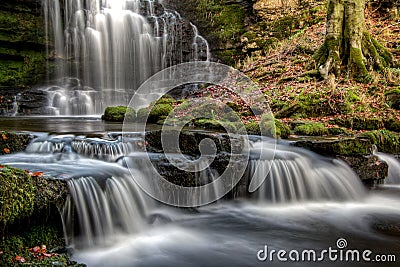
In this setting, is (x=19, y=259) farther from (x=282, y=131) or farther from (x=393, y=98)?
(x=393, y=98)

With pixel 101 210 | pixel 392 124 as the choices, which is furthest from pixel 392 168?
pixel 101 210

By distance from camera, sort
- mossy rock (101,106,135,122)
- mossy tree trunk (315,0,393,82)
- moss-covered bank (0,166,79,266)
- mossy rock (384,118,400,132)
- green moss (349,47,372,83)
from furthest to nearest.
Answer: mossy rock (101,106,135,122) < mossy tree trunk (315,0,393,82) < green moss (349,47,372,83) < mossy rock (384,118,400,132) < moss-covered bank (0,166,79,266)

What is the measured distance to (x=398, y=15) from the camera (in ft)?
45.7

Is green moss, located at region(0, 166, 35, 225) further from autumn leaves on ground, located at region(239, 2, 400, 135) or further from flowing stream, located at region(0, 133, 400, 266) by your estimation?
autumn leaves on ground, located at region(239, 2, 400, 135)

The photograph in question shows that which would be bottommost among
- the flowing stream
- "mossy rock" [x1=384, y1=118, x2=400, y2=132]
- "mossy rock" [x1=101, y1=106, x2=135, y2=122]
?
the flowing stream

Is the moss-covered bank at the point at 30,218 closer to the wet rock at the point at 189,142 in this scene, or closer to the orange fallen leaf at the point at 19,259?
the orange fallen leaf at the point at 19,259

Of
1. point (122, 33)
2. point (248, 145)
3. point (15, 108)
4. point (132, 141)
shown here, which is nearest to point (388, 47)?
point (248, 145)

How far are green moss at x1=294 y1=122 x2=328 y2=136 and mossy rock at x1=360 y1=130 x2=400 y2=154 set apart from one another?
3.12 feet

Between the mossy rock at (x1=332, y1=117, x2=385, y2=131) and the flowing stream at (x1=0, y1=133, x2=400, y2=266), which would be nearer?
the flowing stream at (x1=0, y1=133, x2=400, y2=266)

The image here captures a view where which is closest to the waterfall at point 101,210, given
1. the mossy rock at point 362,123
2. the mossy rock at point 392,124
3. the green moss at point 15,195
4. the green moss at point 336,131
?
the green moss at point 15,195

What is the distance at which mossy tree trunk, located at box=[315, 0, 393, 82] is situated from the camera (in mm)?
10242

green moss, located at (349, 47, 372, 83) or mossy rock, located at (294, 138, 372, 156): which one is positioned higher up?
green moss, located at (349, 47, 372, 83)

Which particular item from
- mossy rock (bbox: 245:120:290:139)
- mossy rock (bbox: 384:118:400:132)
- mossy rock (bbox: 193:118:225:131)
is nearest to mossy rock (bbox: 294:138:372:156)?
mossy rock (bbox: 245:120:290:139)

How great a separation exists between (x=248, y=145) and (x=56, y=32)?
13451mm
